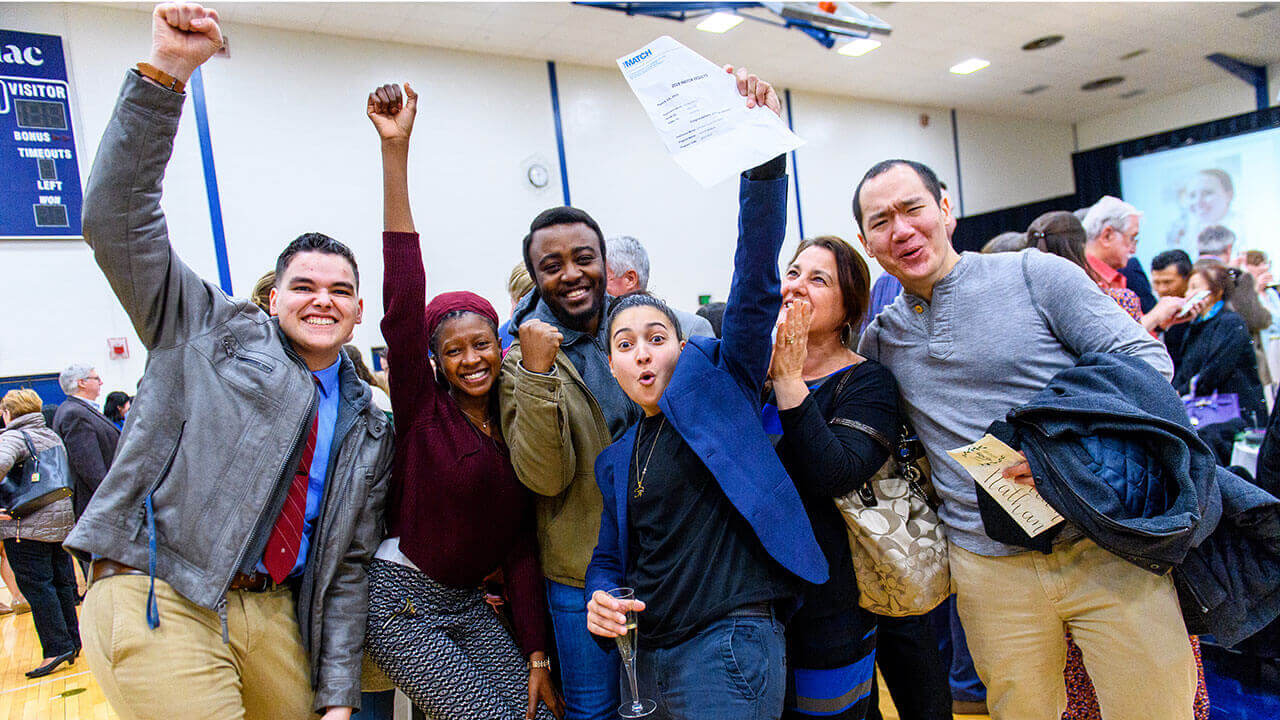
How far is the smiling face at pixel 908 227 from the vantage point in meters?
1.68

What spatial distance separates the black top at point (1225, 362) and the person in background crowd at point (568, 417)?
339 centimetres

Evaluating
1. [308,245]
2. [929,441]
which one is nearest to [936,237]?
[929,441]

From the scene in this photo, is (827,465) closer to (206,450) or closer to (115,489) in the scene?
(206,450)

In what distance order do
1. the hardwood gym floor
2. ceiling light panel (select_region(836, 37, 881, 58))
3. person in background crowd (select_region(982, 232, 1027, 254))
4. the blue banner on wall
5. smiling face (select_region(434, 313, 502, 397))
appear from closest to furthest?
smiling face (select_region(434, 313, 502, 397)) → person in background crowd (select_region(982, 232, 1027, 254)) → the hardwood gym floor → the blue banner on wall → ceiling light panel (select_region(836, 37, 881, 58))

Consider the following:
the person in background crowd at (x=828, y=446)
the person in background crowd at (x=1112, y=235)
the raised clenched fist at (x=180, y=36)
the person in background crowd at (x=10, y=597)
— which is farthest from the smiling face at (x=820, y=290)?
the person in background crowd at (x=10, y=597)

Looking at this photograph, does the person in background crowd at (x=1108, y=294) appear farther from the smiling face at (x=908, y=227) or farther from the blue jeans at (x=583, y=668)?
the blue jeans at (x=583, y=668)

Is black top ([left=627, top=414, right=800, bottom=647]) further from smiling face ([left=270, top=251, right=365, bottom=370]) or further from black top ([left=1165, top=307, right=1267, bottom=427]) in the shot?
black top ([left=1165, top=307, right=1267, bottom=427])

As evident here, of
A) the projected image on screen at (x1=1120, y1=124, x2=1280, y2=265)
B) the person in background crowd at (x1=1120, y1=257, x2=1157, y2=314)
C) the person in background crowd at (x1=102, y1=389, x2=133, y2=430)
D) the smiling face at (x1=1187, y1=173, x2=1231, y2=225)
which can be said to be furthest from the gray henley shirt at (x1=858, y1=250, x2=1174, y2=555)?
the smiling face at (x1=1187, y1=173, x2=1231, y2=225)

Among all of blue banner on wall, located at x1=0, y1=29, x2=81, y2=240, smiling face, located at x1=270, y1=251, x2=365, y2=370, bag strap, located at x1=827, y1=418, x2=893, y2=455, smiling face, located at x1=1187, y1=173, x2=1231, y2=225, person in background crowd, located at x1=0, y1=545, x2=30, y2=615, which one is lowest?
person in background crowd, located at x1=0, y1=545, x2=30, y2=615

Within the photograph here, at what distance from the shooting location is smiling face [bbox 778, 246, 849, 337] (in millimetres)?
1767

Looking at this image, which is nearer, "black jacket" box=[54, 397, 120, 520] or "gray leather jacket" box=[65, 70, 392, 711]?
"gray leather jacket" box=[65, 70, 392, 711]

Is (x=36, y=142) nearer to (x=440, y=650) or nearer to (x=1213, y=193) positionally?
(x=440, y=650)

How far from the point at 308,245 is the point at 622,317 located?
2.56ft

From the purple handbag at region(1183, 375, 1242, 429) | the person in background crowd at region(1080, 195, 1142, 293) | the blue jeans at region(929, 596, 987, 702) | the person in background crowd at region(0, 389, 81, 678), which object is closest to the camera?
the blue jeans at region(929, 596, 987, 702)
